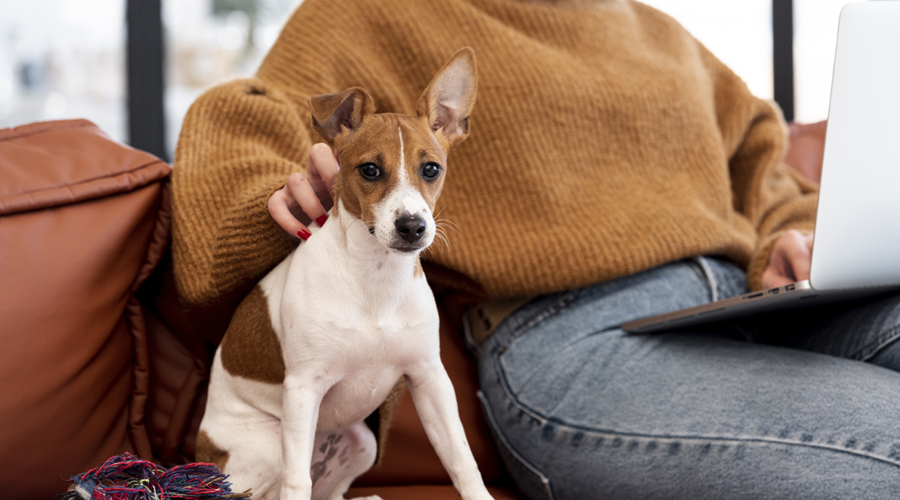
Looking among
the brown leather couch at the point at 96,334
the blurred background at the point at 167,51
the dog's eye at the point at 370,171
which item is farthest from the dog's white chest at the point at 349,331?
the blurred background at the point at 167,51

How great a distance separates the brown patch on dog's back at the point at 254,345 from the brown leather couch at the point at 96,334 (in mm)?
129

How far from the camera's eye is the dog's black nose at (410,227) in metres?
0.64

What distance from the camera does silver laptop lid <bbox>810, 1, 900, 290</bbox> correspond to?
74 cm

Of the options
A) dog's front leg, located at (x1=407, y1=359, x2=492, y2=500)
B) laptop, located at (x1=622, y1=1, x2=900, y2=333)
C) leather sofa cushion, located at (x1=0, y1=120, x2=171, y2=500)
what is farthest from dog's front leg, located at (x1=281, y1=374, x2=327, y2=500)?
laptop, located at (x1=622, y1=1, x2=900, y2=333)

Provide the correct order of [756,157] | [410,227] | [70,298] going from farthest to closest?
[756,157] → [70,298] → [410,227]

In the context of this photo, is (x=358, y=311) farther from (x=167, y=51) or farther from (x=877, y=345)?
(x=167, y=51)

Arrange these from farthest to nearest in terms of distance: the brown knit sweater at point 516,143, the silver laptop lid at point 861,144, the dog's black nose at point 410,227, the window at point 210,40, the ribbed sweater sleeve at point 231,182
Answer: the window at point 210,40 < the brown knit sweater at point 516,143 < the ribbed sweater sleeve at point 231,182 < the silver laptop lid at point 861,144 < the dog's black nose at point 410,227

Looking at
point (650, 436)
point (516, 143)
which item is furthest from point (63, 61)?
point (650, 436)

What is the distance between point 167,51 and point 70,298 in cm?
160

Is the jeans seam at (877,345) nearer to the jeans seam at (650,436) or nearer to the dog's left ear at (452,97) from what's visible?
the jeans seam at (650,436)

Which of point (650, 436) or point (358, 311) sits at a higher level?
point (358, 311)

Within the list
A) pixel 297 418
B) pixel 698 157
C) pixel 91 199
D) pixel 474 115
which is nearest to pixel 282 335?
pixel 297 418

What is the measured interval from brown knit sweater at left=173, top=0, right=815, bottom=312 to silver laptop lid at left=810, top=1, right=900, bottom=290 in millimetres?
329

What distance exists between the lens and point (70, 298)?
2.81ft
